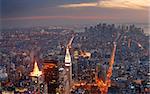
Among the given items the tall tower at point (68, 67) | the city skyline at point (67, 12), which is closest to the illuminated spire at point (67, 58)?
the tall tower at point (68, 67)

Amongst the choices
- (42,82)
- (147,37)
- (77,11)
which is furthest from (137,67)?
(42,82)

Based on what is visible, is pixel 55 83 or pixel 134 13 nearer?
pixel 134 13

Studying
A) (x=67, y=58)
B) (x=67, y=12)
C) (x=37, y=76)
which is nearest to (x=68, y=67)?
(x=67, y=58)

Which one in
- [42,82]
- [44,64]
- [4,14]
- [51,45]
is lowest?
[42,82]

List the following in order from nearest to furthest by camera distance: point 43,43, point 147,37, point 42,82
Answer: point 147,37 < point 43,43 < point 42,82

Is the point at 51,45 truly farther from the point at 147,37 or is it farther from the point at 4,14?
the point at 147,37

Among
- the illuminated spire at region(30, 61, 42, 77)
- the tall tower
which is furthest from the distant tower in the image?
the tall tower

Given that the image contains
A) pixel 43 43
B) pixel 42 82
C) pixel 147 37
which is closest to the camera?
pixel 147 37

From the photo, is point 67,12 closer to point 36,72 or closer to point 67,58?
point 67,58

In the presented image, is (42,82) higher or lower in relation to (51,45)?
lower
